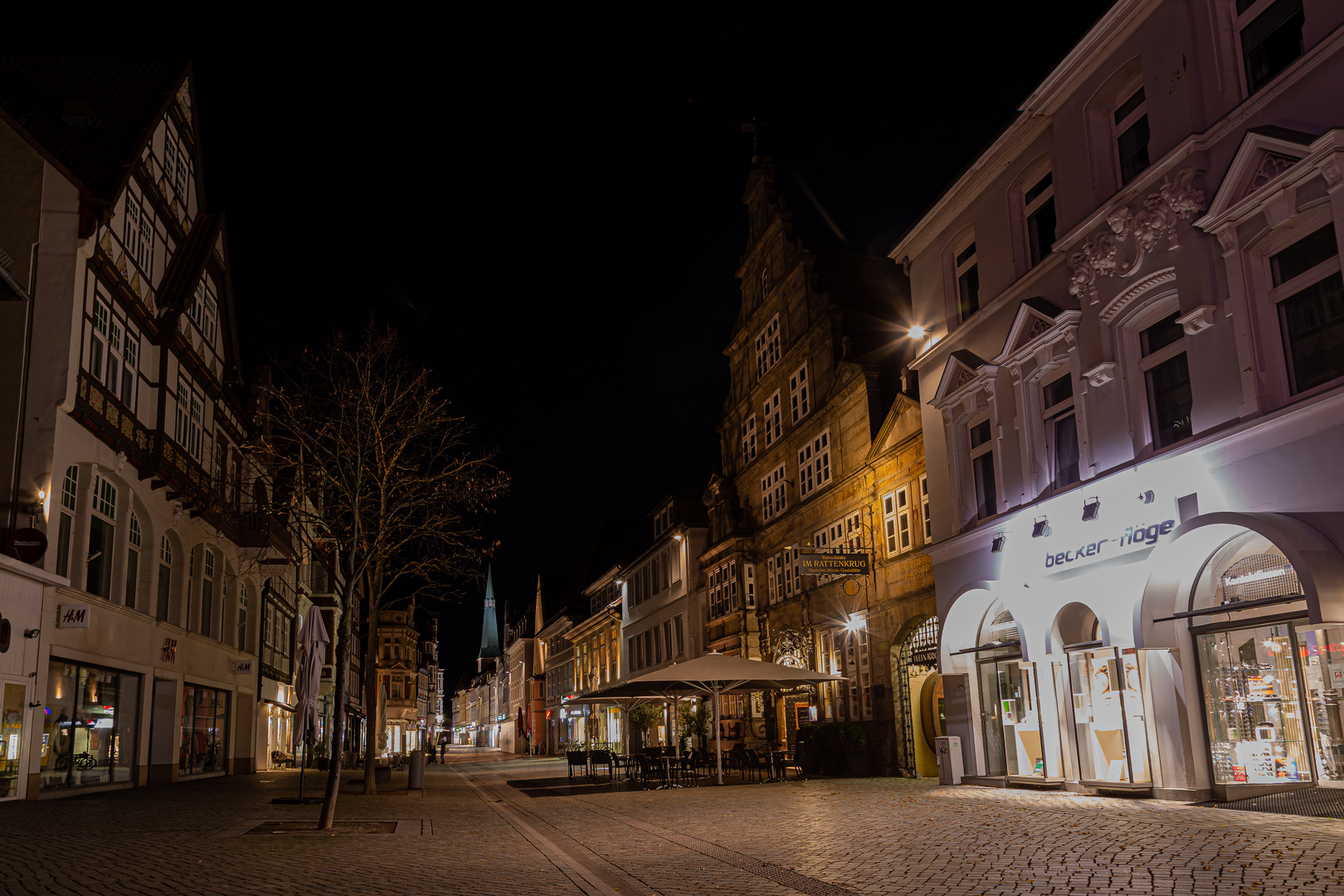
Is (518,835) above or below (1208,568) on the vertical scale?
below

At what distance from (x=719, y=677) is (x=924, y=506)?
6.02 meters

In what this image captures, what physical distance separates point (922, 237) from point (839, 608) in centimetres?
1028

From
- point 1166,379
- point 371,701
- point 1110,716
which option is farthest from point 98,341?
point 1110,716

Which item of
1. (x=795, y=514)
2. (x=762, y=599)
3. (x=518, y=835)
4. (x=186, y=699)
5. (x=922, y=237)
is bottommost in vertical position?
(x=518, y=835)

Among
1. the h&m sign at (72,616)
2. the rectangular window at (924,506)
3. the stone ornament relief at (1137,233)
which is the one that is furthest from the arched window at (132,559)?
the stone ornament relief at (1137,233)

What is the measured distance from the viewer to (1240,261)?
557 inches

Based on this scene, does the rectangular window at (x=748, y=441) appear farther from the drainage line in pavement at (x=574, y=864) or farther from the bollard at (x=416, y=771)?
the drainage line in pavement at (x=574, y=864)

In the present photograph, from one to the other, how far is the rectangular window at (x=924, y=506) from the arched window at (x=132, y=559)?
18.6 meters

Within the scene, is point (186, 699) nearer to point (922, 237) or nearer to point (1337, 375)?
point (922, 237)

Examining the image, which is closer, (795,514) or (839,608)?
(839,608)

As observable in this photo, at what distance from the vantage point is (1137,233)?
1623 centimetres

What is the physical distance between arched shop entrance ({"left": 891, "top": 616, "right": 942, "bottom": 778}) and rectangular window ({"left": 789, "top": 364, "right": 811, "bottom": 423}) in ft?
28.7

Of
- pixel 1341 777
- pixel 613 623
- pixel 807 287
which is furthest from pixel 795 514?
pixel 613 623

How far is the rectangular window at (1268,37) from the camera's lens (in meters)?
13.9
